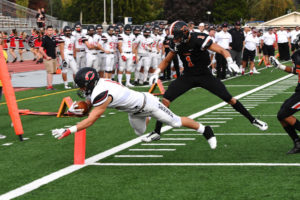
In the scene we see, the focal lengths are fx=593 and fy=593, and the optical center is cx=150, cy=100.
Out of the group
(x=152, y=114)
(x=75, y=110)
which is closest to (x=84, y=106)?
(x=75, y=110)

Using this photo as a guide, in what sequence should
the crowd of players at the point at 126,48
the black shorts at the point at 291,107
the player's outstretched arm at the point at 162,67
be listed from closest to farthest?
the black shorts at the point at 291,107 < the player's outstretched arm at the point at 162,67 < the crowd of players at the point at 126,48

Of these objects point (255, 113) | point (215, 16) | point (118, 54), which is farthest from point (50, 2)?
point (255, 113)

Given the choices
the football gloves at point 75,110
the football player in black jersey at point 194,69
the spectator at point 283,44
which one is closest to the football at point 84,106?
the football gloves at point 75,110

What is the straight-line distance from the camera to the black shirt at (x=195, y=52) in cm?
867

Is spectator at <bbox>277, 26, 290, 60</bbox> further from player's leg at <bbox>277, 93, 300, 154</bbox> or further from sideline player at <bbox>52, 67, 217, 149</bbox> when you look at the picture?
sideline player at <bbox>52, 67, 217, 149</bbox>

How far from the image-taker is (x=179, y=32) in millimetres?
8453

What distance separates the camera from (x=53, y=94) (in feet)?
56.5

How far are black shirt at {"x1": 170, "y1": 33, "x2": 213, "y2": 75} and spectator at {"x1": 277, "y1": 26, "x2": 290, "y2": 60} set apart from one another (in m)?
23.8

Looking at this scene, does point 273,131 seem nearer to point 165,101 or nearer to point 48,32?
point 165,101

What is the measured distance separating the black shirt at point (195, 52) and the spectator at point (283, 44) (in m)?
23.8

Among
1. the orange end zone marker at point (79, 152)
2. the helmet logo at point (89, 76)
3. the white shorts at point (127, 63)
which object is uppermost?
the helmet logo at point (89, 76)

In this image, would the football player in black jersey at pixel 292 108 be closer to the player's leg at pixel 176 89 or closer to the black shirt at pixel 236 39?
the player's leg at pixel 176 89

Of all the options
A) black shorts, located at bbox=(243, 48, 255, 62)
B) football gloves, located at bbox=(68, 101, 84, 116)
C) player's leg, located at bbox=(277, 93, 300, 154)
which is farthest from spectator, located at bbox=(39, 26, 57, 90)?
player's leg, located at bbox=(277, 93, 300, 154)

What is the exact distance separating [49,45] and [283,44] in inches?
685
